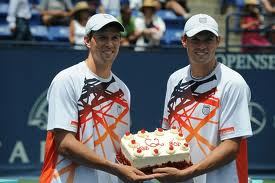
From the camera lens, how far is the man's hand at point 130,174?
473 cm

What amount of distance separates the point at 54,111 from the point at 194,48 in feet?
3.26

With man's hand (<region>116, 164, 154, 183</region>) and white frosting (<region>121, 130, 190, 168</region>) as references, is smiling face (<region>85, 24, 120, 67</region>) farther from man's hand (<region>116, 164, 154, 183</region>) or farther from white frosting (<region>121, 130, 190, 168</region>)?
man's hand (<region>116, 164, 154, 183</region>)

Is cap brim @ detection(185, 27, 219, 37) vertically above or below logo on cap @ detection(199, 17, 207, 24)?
below

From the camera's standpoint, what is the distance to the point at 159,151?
15.6ft

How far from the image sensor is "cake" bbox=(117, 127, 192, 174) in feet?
15.5

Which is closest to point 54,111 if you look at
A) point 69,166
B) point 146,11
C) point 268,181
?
point 69,166

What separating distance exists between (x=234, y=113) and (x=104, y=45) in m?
0.94

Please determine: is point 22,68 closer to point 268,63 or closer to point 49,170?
point 268,63

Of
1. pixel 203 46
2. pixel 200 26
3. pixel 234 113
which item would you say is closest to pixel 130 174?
pixel 234 113

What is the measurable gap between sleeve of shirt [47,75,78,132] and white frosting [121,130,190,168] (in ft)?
1.22

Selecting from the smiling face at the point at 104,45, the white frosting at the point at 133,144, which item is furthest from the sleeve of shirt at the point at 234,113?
the smiling face at the point at 104,45

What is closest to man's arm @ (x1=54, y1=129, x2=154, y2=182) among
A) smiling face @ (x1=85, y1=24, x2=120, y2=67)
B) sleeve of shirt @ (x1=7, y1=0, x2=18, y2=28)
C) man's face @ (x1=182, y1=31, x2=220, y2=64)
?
smiling face @ (x1=85, y1=24, x2=120, y2=67)

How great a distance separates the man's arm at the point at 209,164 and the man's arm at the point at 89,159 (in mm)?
99

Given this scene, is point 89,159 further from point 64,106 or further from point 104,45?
point 104,45
